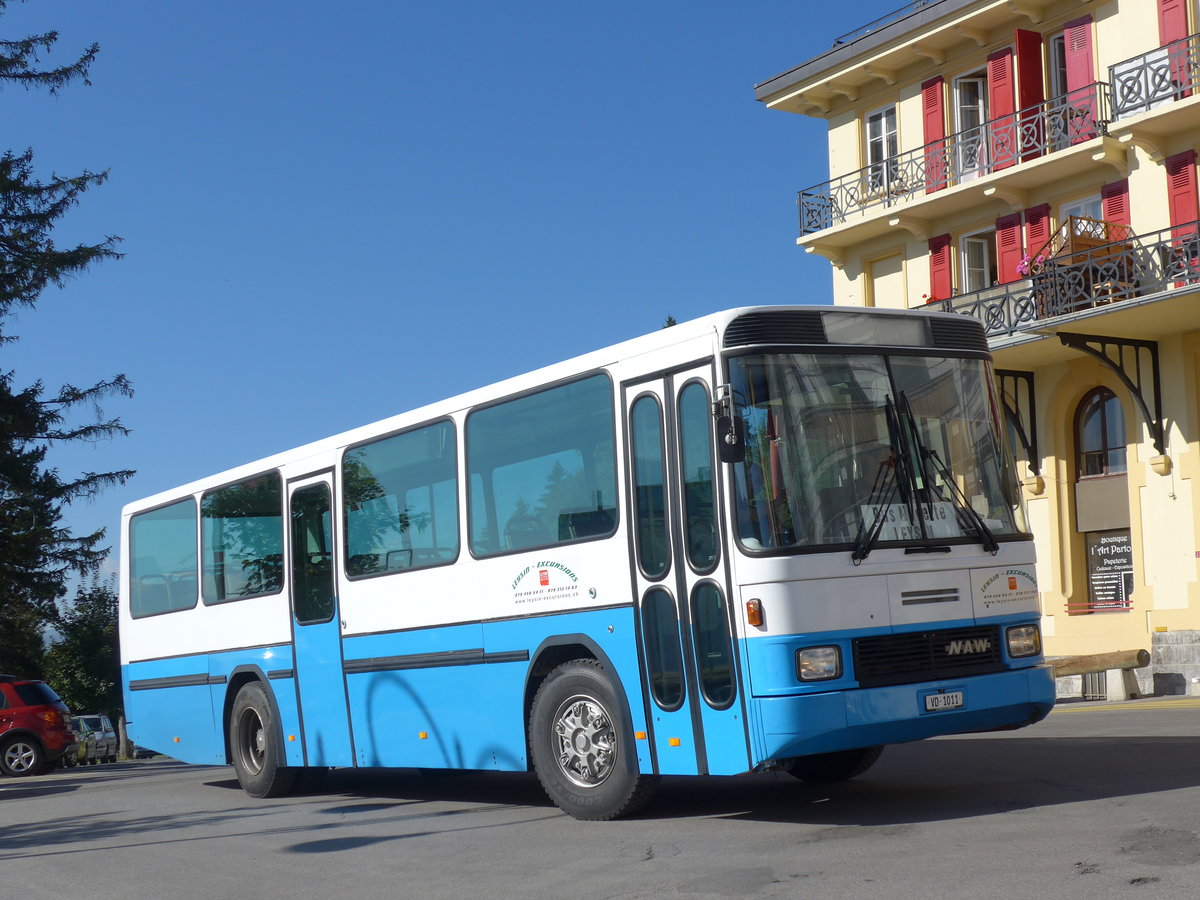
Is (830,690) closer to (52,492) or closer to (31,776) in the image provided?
(31,776)

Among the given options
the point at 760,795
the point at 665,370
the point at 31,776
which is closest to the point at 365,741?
the point at 760,795

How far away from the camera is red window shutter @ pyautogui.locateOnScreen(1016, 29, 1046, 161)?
27.8m

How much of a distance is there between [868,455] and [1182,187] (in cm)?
1843

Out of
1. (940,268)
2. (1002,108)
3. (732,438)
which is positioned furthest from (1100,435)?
(732,438)

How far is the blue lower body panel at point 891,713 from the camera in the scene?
8.66 meters

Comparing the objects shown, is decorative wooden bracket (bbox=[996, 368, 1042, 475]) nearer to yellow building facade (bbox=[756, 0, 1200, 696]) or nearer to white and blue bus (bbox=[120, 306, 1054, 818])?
yellow building facade (bbox=[756, 0, 1200, 696])

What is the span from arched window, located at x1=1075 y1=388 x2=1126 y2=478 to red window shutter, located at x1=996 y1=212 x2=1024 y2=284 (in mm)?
2784

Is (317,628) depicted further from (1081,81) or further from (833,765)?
(1081,81)

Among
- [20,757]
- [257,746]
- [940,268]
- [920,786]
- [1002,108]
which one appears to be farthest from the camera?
[940,268]

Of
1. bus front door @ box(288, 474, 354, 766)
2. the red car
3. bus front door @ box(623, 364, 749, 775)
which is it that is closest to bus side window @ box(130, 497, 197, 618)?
bus front door @ box(288, 474, 354, 766)

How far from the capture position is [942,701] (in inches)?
359

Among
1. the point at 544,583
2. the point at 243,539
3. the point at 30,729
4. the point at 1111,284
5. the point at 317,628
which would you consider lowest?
the point at 30,729

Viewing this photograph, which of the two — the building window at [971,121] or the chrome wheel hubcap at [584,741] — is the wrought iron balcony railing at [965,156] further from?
the chrome wheel hubcap at [584,741]

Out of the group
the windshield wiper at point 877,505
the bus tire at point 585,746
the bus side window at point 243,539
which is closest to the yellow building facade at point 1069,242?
the bus side window at point 243,539
